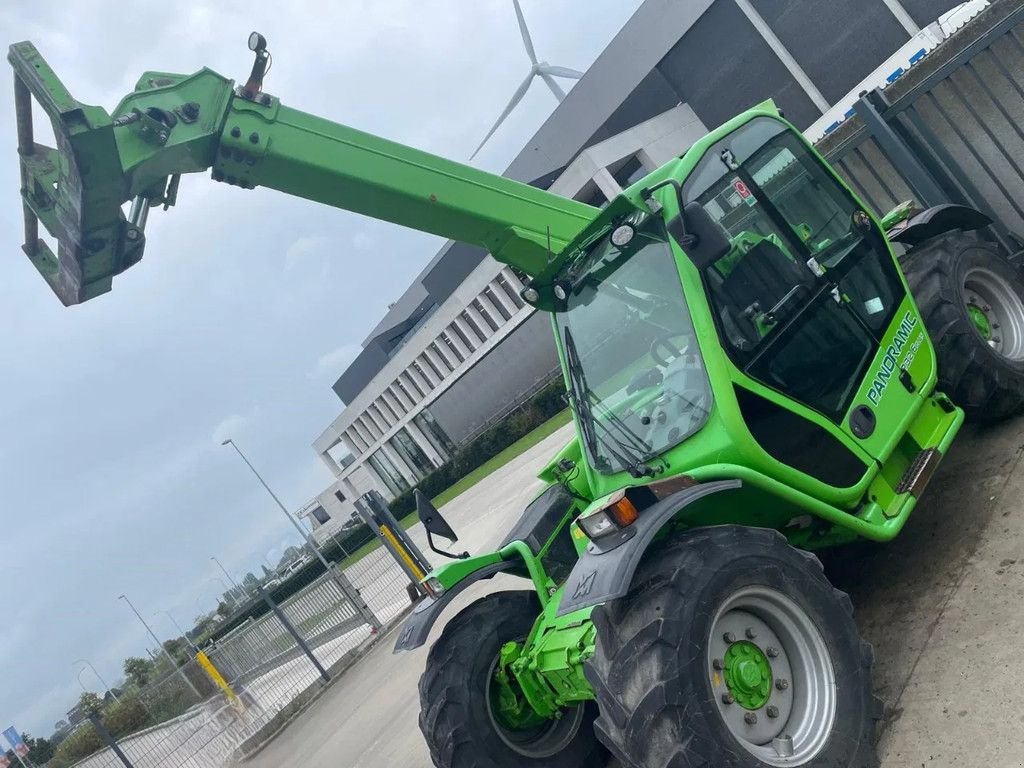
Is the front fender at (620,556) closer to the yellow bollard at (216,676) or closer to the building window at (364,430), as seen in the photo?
the yellow bollard at (216,676)

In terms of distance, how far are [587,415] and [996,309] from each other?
3.30 meters

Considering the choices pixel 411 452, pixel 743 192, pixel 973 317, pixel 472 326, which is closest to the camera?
pixel 743 192

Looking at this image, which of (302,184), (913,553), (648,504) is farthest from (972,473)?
(302,184)

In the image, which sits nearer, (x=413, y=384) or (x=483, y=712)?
(x=483, y=712)

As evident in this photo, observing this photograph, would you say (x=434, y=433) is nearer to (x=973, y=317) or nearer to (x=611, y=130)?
(x=611, y=130)

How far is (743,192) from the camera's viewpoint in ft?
17.3

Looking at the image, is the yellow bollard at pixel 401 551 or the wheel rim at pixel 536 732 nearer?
the wheel rim at pixel 536 732

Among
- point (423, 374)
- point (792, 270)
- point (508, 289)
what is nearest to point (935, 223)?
point (792, 270)

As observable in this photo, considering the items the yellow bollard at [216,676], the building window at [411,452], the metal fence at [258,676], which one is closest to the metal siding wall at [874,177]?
the metal fence at [258,676]

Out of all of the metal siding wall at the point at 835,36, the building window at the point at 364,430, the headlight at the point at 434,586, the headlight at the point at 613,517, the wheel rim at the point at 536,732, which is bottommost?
the wheel rim at the point at 536,732

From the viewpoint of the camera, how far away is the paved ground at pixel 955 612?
3.79 m

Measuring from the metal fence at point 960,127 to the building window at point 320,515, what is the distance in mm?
89530

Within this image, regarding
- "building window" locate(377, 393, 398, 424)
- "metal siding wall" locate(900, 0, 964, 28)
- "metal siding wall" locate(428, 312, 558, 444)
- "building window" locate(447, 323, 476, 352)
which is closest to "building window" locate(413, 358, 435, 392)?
"metal siding wall" locate(428, 312, 558, 444)

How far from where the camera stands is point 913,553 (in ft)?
17.6
